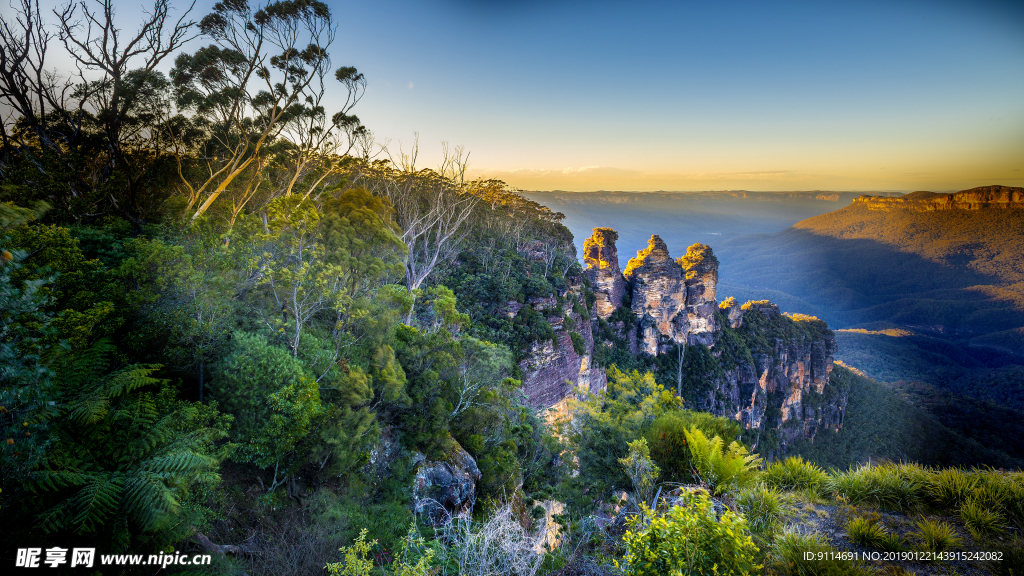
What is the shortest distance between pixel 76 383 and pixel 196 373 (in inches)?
101

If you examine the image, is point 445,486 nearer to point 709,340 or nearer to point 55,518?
A: point 55,518

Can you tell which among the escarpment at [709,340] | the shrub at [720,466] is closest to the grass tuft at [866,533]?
the shrub at [720,466]

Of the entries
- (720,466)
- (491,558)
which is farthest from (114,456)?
(720,466)

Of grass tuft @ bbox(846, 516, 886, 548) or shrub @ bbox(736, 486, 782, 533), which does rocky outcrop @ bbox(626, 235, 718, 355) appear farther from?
grass tuft @ bbox(846, 516, 886, 548)

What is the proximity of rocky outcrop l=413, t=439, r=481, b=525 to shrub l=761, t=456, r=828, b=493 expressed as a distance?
28.1ft

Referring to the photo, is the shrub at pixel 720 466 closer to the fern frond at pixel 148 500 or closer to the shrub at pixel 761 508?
the shrub at pixel 761 508

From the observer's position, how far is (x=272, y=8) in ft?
51.6

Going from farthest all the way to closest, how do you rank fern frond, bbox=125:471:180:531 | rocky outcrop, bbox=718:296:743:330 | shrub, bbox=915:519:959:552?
rocky outcrop, bbox=718:296:743:330
shrub, bbox=915:519:959:552
fern frond, bbox=125:471:180:531

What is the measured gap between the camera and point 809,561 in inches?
205

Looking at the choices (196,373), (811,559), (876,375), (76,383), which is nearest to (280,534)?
(196,373)

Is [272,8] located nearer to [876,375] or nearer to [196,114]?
[196,114]

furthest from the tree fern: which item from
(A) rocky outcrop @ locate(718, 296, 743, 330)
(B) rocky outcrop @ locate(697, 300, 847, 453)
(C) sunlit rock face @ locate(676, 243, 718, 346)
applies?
(A) rocky outcrop @ locate(718, 296, 743, 330)

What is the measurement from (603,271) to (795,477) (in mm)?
46830

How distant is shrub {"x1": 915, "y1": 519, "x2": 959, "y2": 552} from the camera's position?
5.34 m
